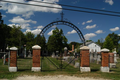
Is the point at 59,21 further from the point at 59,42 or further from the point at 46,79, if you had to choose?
the point at 59,42

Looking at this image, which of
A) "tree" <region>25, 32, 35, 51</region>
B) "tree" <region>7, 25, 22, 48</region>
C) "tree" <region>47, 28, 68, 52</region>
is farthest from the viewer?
"tree" <region>25, 32, 35, 51</region>

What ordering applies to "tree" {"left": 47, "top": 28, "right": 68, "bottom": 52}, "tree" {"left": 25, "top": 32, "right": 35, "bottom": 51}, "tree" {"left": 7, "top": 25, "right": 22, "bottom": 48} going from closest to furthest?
"tree" {"left": 7, "top": 25, "right": 22, "bottom": 48} < "tree" {"left": 47, "top": 28, "right": 68, "bottom": 52} < "tree" {"left": 25, "top": 32, "right": 35, "bottom": 51}

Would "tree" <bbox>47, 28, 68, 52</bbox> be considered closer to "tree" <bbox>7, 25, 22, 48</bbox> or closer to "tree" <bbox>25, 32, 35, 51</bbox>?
"tree" <bbox>25, 32, 35, 51</bbox>

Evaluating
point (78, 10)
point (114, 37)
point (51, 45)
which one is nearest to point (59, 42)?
point (51, 45)

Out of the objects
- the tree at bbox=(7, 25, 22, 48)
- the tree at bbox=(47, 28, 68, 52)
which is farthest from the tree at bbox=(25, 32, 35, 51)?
the tree at bbox=(7, 25, 22, 48)

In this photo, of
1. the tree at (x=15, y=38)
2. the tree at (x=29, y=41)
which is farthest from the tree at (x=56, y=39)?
the tree at (x=15, y=38)

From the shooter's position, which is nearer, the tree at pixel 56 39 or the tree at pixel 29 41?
the tree at pixel 56 39

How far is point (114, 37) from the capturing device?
254ft

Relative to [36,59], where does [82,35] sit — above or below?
above

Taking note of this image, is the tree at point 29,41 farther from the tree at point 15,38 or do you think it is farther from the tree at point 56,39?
the tree at point 15,38

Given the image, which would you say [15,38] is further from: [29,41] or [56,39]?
[29,41]

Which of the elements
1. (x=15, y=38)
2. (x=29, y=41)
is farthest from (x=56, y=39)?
(x=29, y=41)

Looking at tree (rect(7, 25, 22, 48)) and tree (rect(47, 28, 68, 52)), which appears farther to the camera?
tree (rect(47, 28, 68, 52))

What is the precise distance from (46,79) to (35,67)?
2755 millimetres
